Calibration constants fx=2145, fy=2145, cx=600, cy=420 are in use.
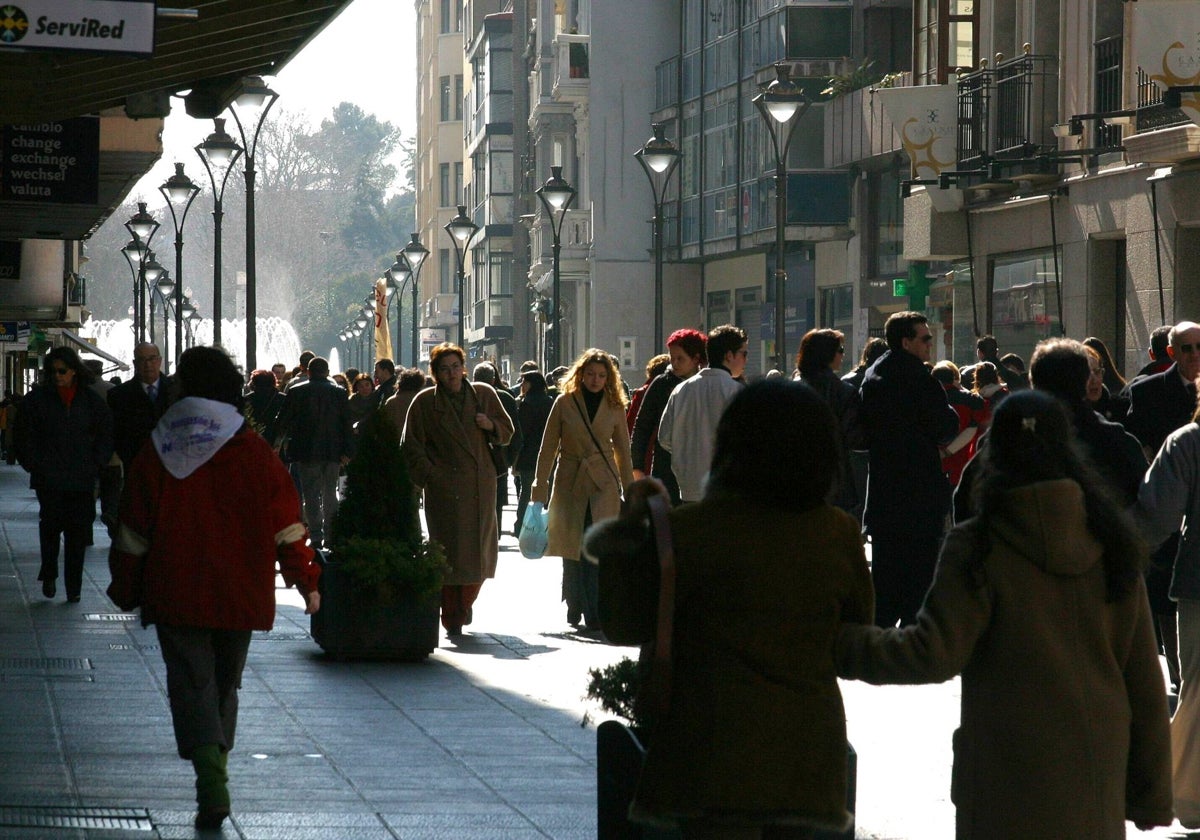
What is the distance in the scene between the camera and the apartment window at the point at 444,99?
101 meters

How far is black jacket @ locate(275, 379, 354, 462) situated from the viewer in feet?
64.3

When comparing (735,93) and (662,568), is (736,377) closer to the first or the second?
Answer: (662,568)

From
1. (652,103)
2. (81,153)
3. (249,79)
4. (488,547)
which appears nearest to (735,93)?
(652,103)

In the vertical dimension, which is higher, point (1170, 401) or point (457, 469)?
point (1170, 401)

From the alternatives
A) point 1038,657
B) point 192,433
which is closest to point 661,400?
point 192,433

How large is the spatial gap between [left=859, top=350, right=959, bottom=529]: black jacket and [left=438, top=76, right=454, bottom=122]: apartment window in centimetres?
8989

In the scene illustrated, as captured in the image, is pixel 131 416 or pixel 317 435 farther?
pixel 317 435

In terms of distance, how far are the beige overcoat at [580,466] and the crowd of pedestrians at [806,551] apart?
0.06 ft

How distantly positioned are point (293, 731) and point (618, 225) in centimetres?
4464

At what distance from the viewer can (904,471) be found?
11391mm

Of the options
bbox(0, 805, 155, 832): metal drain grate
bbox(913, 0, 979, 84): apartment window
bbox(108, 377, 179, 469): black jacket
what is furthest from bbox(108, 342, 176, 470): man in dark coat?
bbox(913, 0, 979, 84): apartment window

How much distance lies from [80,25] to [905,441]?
473 cm

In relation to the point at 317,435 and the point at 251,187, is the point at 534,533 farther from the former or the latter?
the point at 251,187

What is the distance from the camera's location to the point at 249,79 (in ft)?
52.7
